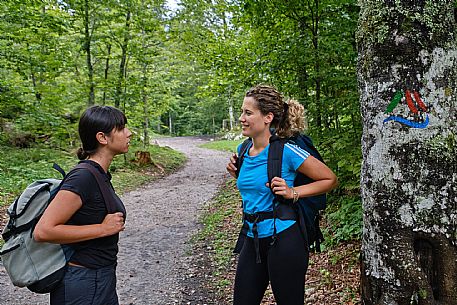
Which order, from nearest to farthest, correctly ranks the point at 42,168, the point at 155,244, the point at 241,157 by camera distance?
1. the point at 241,157
2. the point at 155,244
3. the point at 42,168

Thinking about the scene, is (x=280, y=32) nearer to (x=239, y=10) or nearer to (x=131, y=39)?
(x=239, y=10)

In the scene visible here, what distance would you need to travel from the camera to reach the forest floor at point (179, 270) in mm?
4562

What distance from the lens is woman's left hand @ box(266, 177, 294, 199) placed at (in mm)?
2512

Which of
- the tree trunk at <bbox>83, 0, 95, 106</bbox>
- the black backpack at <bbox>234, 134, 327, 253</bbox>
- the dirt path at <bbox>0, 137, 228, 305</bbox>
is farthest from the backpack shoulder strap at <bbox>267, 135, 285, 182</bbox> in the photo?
the tree trunk at <bbox>83, 0, 95, 106</bbox>

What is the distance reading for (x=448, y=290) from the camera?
2.16 metres

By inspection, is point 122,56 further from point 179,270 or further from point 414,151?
point 414,151

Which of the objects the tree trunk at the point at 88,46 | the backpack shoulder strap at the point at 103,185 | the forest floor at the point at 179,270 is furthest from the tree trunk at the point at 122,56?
the backpack shoulder strap at the point at 103,185

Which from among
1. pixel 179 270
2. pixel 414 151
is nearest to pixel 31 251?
pixel 414 151

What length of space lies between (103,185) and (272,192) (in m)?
1.13

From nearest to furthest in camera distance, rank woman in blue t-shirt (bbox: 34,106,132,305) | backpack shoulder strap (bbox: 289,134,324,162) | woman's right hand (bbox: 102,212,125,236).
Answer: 1. woman in blue t-shirt (bbox: 34,106,132,305)
2. woman's right hand (bbox: 102,212,125,236)
3. backpack shoulder strap (bbox: 289,134,324,162)

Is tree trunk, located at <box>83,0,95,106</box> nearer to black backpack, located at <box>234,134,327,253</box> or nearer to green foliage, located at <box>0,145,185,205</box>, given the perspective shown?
green foliage, located at <box>0,145,185,205</box>

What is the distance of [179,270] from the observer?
5734 millimetres

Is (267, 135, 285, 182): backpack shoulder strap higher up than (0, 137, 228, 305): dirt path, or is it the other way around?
(267, 135, 285, 182): backpack shoulder strap

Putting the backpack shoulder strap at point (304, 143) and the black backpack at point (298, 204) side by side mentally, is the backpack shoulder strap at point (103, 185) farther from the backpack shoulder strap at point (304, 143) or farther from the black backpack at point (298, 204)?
the backpack shoulder strap at point (304, 143)
